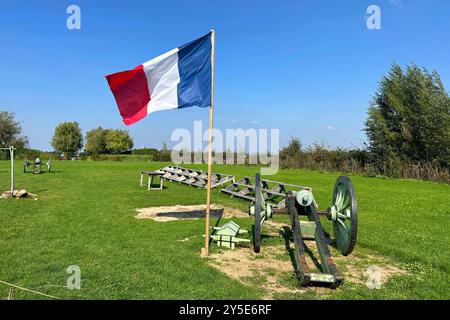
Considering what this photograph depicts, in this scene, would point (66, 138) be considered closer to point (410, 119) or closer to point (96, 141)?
point (96, 141)

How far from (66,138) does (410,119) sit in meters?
69.7

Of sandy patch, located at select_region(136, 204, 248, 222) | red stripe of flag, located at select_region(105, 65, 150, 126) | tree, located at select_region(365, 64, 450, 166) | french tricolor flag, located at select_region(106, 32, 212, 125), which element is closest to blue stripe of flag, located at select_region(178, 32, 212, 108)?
french tricolor flag, located at select_region(106, 32, 212, 125)

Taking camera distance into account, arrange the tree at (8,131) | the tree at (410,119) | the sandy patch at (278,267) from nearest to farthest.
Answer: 1. the sandy patch at (278,267)
2. the tree at (410,119)
3. the tree at (8,131)

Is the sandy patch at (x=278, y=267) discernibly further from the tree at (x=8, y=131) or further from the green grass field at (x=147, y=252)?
the tree at (x=8, y=131)

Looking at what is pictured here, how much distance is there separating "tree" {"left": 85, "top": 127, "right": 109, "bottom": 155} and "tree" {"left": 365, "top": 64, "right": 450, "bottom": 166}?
68225 millimetres

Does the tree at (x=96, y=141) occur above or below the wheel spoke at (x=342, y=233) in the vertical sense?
above

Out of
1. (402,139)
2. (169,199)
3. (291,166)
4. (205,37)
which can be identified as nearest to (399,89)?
(402,139)

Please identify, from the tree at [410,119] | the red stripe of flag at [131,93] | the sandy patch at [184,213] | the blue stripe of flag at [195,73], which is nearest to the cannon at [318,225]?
the blue stripe of flag at [195,73]

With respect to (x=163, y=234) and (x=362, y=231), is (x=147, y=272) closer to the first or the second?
(x=163, y=234)

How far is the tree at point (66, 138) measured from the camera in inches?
3071

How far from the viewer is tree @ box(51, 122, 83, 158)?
78.0m

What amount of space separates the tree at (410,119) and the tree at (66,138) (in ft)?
216

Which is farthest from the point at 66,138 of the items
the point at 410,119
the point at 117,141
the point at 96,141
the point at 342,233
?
the point at 342,233
